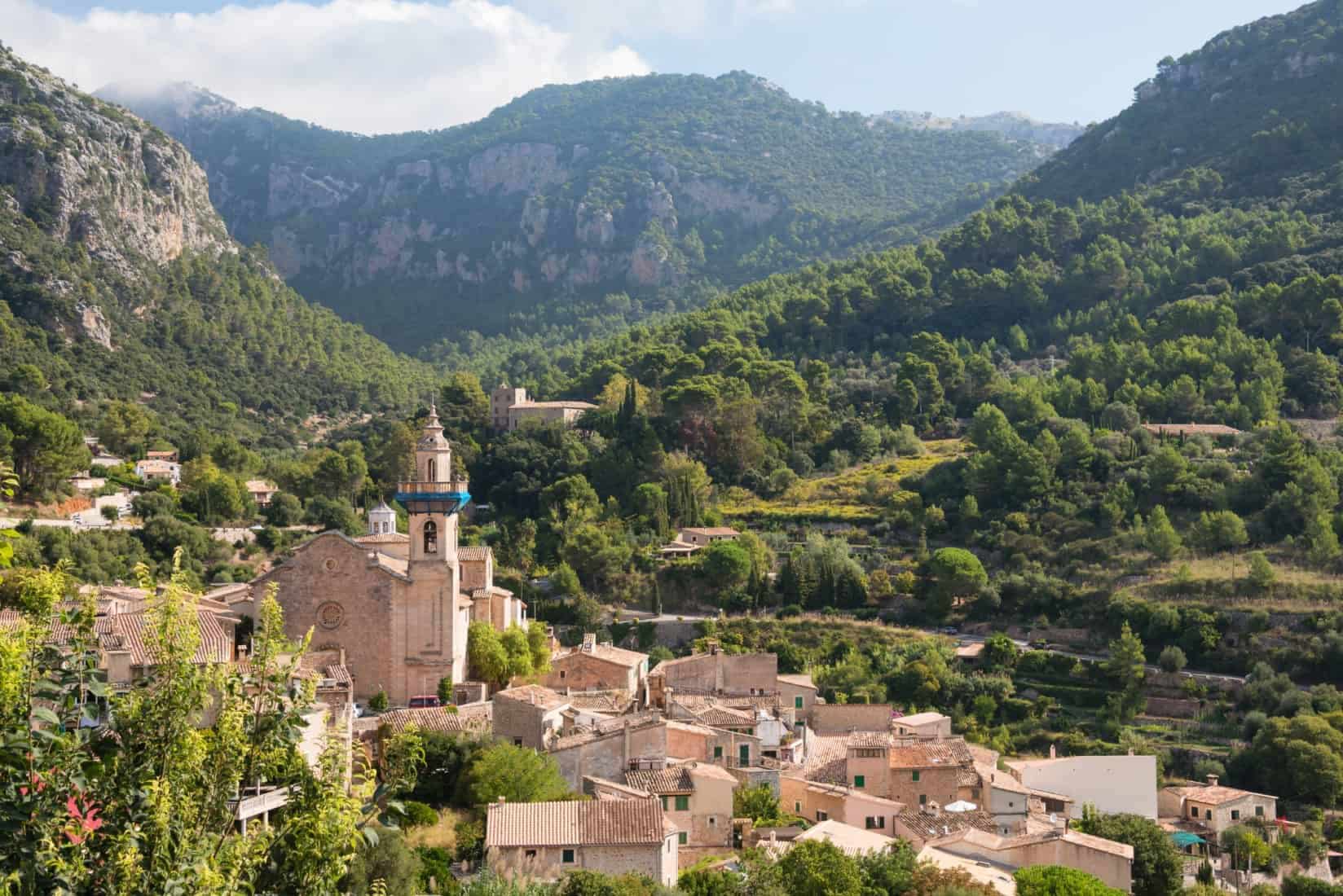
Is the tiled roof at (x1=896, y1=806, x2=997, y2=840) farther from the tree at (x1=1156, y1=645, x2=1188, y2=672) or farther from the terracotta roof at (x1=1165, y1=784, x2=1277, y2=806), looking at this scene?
the tree at (x1=1156, y1=645, x2=1188, y2=672)

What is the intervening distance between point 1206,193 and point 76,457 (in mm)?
71344

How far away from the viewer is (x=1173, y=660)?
46188 mm

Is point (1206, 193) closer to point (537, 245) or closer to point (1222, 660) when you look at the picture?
point (1222, 660)

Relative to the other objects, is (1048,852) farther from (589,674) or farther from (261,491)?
(261,491)

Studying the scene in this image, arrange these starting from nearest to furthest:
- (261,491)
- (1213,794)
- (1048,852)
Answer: (1048,852) < (1213,794) < (261,491)

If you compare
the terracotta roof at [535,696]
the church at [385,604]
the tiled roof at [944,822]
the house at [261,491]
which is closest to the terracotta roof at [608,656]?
the terracotta roof at [535,696]

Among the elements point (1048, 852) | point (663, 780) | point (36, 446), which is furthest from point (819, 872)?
point (36, 446)

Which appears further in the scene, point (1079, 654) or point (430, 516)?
point (1079, 654)

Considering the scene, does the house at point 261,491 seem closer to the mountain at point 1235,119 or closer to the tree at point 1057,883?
the tree at point 1057,883

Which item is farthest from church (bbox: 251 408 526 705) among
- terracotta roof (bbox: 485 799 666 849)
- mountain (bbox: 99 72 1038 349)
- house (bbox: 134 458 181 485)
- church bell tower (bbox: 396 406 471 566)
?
mountain (bbox: 99 72 1038 349)

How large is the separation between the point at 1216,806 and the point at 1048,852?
35.1ft

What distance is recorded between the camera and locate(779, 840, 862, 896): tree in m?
23.2

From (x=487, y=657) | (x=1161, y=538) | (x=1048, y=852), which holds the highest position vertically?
(x=1161, y=538)

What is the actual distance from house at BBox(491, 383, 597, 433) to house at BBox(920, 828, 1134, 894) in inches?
1825
